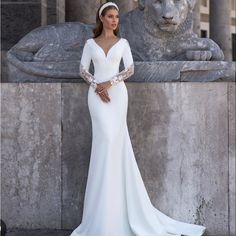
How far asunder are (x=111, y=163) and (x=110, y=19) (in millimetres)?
1473

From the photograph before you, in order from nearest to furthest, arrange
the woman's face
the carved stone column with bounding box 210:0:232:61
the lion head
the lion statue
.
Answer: the woman's face → the lion head → the lion statue → the carved stone column with bounding box 210:0:232:61

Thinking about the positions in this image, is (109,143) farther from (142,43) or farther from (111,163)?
(142,43)

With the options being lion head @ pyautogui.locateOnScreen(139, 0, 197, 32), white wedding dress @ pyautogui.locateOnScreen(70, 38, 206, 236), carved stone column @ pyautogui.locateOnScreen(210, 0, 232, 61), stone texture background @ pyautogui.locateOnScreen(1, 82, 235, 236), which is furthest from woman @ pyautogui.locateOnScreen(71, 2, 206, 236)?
carved stone column @ pyautogui.locateOnScreen(210, 0, 232, 61)

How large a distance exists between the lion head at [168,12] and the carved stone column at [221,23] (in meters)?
14.5

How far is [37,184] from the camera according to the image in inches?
290

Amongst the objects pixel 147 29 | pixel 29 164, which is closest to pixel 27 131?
pixel 29 164

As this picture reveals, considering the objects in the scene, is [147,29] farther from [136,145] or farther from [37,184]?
[37,184]

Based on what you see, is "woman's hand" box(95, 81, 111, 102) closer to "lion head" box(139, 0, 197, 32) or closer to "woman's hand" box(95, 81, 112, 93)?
"woman's hand" box(95, 81, 112, 93)

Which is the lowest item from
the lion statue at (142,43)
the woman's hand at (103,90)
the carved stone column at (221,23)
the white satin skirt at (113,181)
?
the white satin skirt at (113,181)

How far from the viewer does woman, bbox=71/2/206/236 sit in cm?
636

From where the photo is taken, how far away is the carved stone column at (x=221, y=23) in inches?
850

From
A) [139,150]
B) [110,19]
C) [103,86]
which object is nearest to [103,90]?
[103,86]

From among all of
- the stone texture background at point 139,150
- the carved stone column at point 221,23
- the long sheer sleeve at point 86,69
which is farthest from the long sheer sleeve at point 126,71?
the carved stone column at point 221,23

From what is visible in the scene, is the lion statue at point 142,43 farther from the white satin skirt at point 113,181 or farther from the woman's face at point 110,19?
the white satin skirt at point 113,181
